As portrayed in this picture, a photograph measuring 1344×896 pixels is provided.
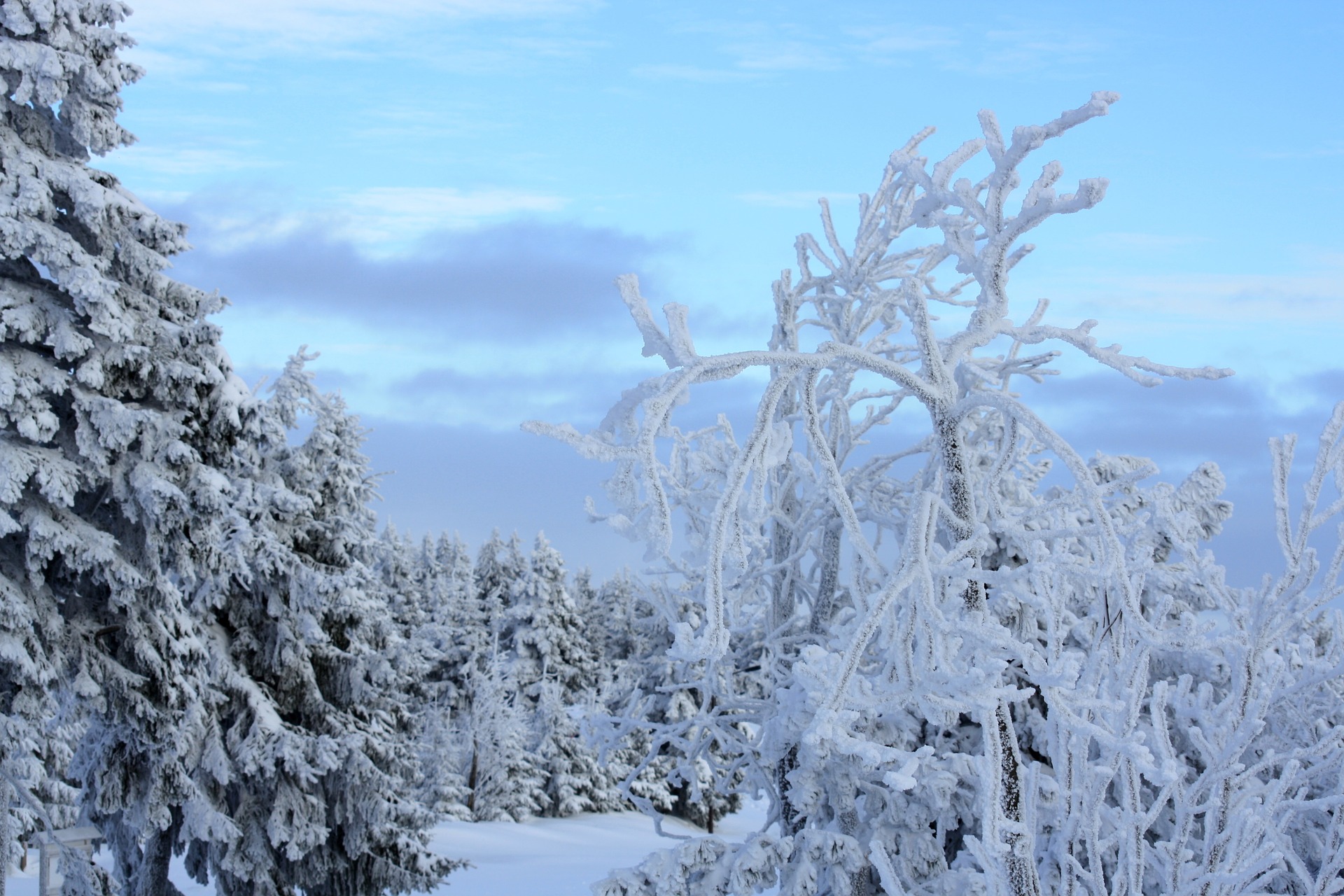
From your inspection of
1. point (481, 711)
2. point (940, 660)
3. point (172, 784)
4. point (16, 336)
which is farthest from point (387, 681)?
point (481, 711)

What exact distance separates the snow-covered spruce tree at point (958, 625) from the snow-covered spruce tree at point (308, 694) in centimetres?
761

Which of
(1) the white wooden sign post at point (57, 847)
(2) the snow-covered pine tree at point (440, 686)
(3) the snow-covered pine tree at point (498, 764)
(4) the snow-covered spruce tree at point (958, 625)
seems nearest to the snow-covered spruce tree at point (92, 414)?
(1) the white wooden sign post at point (57, 847)

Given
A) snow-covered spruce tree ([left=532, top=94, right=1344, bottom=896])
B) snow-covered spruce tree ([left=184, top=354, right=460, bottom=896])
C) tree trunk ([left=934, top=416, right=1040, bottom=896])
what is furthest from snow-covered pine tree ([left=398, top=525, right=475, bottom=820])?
tree trunk ([left=934, top=416, right=1040, bottom=896])

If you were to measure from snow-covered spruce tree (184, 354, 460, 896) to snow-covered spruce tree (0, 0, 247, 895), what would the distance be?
1828 millimetres

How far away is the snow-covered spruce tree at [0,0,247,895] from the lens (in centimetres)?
1077

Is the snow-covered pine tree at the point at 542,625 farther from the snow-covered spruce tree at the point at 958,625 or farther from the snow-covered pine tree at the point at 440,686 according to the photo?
the snow-covered spruce tree at the point at 958,625

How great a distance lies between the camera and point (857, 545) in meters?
4.19

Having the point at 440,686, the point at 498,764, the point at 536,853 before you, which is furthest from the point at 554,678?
the point at 536,853

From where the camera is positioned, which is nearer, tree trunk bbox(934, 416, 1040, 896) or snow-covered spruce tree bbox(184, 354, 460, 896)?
tree trunk bbox(934, 416, 1040, 896)

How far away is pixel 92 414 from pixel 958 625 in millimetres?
10200

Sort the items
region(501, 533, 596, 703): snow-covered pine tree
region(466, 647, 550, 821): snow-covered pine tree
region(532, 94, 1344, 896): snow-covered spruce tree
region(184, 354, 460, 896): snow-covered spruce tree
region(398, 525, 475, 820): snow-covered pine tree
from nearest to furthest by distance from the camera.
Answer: region(532, 94, 1344, 896): snow-covered spruce tree < region(184, 354, 460, 896): snow-covered spruce tree < region(398, 525, 475, 820): snow-covered pine tree < region(466, 647, 550, 821): snow-covered pine tree < region(501, 533, 596, 703): snow-covered pine tree

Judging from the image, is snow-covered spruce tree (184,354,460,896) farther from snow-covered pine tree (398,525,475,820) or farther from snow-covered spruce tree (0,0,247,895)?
snow-covered pine tree (398,525,475,820)

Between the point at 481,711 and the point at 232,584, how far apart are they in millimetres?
24553

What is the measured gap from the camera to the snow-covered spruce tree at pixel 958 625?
12.1ft
